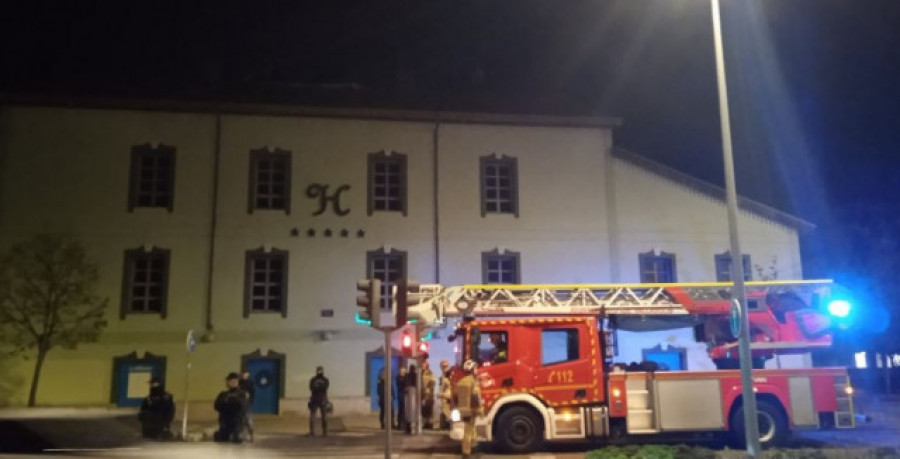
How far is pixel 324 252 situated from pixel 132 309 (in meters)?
6.07

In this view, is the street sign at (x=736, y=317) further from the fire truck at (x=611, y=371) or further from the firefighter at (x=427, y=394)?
the firefighter at (x=427, y=394)

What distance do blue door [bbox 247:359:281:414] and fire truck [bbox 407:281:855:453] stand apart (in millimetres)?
9498

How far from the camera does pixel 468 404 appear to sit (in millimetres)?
13617

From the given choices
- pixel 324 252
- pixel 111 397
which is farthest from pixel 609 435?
pixel 111 397

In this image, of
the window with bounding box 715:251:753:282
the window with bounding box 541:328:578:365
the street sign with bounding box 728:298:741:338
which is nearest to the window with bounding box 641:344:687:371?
the window with bounding box 715:251:753:282

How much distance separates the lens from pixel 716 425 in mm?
14820

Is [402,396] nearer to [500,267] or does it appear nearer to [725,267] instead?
[500,267]

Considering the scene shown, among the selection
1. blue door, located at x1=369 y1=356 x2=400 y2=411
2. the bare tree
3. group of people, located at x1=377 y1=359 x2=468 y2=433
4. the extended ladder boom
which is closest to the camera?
the extended ladder boom

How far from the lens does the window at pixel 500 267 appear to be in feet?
80.9

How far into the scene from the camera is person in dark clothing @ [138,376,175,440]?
54.2ft

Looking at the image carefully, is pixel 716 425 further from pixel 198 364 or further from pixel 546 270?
pixel 198 364

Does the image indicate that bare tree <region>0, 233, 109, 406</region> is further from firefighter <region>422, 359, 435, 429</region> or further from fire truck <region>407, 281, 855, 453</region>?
fire truck <region>407, 281, 855, 453</region>

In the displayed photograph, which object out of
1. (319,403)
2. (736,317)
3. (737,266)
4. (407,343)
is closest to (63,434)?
(319,403)

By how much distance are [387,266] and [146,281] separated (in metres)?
7.44
